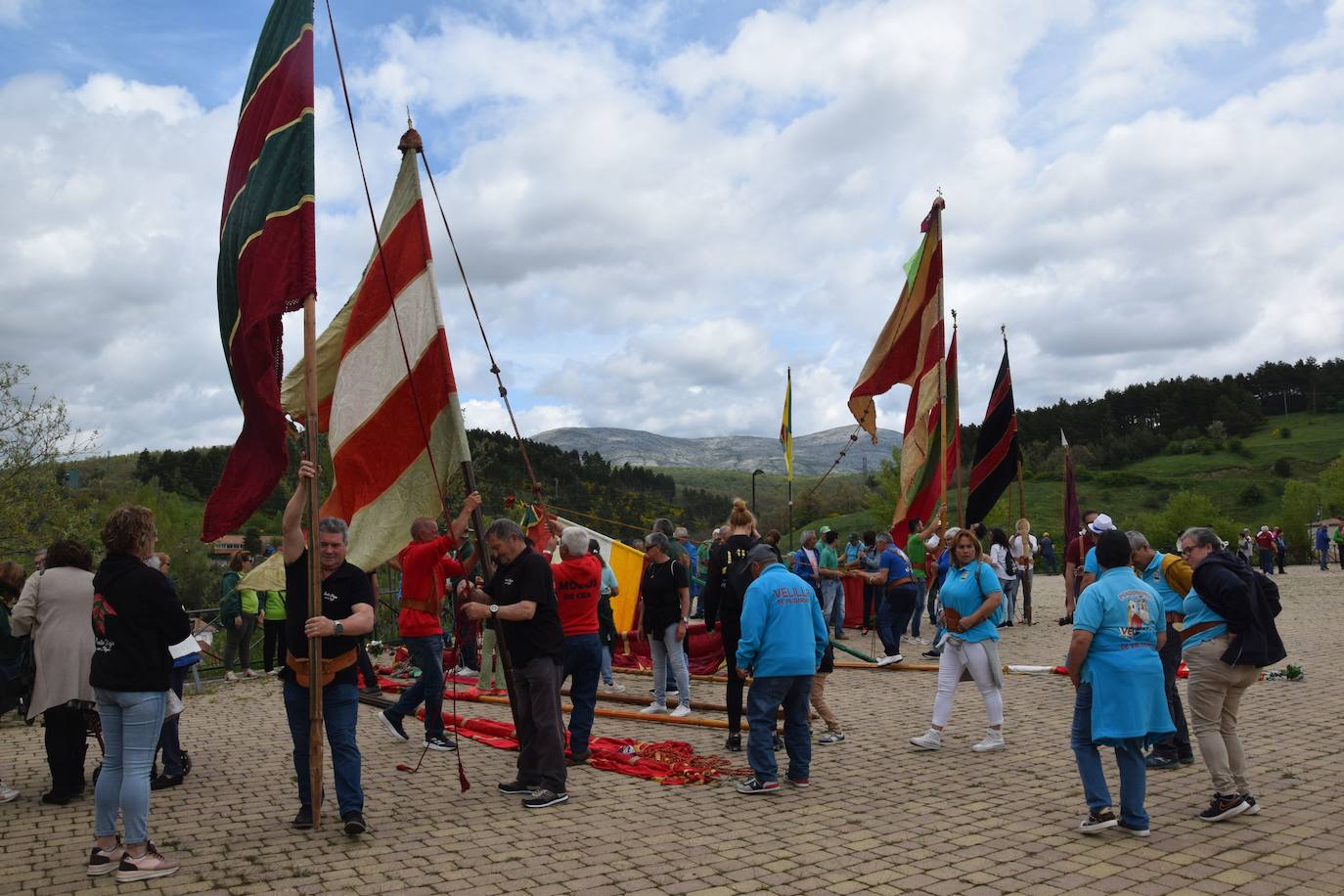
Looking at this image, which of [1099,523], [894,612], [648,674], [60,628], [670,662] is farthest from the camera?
[894,612]

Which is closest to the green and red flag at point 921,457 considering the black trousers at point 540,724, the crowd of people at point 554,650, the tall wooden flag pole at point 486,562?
the crowd of people at point 554,650

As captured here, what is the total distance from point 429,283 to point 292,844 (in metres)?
4.01

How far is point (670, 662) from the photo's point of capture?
10664 mm

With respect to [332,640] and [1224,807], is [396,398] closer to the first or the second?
[332,640]

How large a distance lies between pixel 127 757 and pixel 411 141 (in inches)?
187

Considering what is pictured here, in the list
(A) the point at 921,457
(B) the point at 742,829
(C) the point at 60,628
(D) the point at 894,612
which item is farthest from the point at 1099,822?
(D) the point at 894,612

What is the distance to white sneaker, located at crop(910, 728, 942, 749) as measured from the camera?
8.88m

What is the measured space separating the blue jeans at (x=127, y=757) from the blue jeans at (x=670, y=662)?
5.69 m

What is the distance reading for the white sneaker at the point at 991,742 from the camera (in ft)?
28.7

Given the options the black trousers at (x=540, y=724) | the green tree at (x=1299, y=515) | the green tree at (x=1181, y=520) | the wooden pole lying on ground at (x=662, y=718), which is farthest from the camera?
the green tree at (x=1181, y=520)

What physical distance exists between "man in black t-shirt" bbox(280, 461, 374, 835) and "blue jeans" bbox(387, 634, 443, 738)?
8.15 feet

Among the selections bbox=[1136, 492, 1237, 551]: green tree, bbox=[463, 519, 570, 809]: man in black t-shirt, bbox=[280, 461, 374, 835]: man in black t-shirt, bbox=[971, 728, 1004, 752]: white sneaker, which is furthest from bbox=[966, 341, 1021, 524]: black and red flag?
bbox=[1136, 492, 1237, 551]: green tree

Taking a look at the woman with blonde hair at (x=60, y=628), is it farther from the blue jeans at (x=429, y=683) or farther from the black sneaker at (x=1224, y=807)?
the black sneaker at (x=1224, y=807)

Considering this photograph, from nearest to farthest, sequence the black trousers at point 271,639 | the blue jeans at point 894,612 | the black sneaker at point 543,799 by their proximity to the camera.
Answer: the black sneaker at point 543,799 → the black trousers at point 271,639 → the blue jeans at point 894,612
